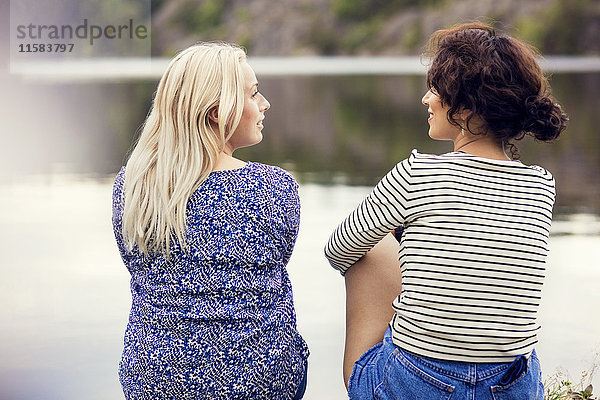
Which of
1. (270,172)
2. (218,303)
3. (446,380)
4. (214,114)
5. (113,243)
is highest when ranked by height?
(214,114)

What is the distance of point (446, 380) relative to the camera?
175 centimetres

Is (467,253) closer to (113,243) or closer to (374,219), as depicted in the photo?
(374,219)

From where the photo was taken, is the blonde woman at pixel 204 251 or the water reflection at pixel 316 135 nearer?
the blonde woman at pixel 204 251

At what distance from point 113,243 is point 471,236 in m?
3.28

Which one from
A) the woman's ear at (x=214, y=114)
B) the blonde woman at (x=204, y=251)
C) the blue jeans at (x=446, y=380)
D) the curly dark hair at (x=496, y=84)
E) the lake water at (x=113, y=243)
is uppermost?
the curly dark hair at (x=496, y=84)

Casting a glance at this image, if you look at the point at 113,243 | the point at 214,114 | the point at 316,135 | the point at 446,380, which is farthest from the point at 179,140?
the point at 316,135

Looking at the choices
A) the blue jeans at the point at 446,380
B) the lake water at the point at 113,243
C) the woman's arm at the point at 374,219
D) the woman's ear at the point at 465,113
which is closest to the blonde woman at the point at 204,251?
the woman's arm at the point at 374,219

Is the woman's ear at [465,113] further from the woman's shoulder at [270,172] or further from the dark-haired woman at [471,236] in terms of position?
the woman's shoulder at [270,172]

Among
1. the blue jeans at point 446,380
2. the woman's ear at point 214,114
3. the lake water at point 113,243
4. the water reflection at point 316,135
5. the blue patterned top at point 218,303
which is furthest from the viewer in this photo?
the water reflection at point 316,135

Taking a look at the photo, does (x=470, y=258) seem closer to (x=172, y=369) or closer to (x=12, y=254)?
(x=172, y=369)

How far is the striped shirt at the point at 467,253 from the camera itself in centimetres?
177

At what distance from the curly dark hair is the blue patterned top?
402mm

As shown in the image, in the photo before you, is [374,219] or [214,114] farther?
[214,114]

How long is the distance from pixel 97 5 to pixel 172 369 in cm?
4394
